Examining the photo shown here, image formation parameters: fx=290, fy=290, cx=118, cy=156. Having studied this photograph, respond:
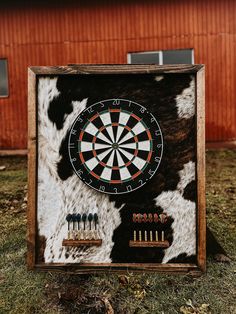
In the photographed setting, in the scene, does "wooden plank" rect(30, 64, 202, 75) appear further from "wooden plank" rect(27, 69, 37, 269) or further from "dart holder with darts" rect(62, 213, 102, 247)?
"dart holder with darts" rect(62, 213, 102, 247)

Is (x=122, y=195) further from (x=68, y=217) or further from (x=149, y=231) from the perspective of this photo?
(x=68, y=217)

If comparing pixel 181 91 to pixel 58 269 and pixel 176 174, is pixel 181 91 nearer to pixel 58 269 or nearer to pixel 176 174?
pixel 176 174

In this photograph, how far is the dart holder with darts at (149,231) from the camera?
95.0 inches

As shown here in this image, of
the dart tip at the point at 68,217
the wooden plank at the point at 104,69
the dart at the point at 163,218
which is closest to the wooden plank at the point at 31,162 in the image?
the wooden plank at the point at 104,69

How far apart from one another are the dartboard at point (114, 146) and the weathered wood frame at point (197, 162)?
0.98ft

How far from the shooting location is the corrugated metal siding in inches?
342

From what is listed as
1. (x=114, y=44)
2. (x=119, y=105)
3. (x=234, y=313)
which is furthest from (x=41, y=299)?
(x=114, y=44)

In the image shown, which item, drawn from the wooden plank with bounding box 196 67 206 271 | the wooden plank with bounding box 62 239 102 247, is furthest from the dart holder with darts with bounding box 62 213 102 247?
the wooden plank with bounding box 196 67 206 271

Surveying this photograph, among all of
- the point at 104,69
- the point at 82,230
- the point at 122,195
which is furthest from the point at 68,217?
the point at 104,69

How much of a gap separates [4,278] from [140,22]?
8.24m

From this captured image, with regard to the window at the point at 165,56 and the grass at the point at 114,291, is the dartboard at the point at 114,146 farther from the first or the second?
the window at the point at 165,56

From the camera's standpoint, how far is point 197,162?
2.39 metres

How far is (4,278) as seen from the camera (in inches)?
100.0

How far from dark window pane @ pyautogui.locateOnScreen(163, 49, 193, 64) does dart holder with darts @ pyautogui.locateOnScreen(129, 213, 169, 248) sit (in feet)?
Answer: 24.4
